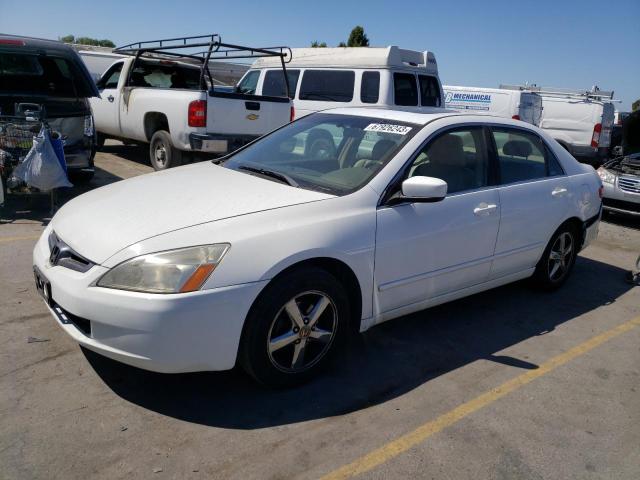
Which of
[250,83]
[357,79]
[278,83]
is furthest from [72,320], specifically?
[250,83]

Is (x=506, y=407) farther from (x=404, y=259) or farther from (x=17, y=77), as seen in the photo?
(x=17, y=77)

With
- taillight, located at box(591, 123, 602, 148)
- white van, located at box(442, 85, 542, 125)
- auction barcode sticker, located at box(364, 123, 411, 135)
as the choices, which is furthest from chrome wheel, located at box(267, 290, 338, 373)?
taillight, located at box(591, 123, 602, 148)

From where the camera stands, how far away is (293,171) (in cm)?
390

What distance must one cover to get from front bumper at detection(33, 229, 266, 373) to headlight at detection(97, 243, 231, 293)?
4cm

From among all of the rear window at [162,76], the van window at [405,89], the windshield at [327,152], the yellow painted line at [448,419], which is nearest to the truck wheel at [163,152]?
the rear window at [162,76]

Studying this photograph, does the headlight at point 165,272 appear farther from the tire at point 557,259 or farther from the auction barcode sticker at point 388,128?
the tire at point 557,259

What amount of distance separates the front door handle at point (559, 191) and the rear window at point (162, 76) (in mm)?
7149

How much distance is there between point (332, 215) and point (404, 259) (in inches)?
24.4

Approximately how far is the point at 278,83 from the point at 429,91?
2879 mm

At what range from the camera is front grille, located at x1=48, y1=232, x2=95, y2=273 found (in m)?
2.97

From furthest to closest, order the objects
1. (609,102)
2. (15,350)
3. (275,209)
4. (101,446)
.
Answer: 1. (609,102)
2. (15,350)
3. (275,209)
4. (101,446)

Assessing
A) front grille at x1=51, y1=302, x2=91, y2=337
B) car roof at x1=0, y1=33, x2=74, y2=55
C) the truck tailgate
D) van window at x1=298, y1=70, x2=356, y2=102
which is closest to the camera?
front grille at x1=51, y1=302, x2=91, y2=337

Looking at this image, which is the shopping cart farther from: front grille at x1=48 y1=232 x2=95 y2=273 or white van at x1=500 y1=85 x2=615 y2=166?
white van at x1=500 y1=85 x2=615 y2=166

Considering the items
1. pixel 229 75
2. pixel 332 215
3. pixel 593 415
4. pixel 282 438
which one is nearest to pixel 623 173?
pixel 593 415
